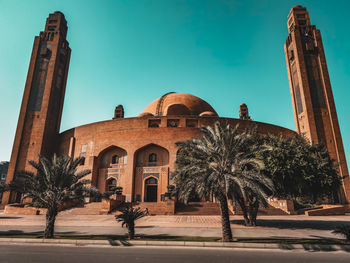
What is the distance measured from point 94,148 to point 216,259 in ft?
79.2

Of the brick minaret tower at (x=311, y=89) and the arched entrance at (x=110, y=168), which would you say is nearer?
the arched entrance at (x=110, y=168)

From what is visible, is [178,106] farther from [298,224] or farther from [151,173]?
[298,224]

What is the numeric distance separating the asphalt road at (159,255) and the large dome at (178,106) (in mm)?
27440

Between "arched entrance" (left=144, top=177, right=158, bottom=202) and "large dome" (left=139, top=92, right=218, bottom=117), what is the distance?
36.9 feet

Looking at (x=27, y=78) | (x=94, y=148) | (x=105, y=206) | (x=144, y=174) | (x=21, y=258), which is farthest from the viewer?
(x=27, y=78)

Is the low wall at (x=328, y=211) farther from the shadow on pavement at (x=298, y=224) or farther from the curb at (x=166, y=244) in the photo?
the curb at (x=166, y=244)

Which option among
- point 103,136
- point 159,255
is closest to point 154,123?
point 103,136

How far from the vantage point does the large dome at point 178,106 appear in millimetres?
34406

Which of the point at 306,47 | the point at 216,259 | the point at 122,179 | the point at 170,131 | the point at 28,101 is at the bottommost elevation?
the point at 216,259

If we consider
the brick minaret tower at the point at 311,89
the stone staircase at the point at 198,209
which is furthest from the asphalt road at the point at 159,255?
the brick minaret tower at the point at 311,89

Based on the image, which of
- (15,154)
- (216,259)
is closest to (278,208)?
(216,259)

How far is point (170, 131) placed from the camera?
1030 inches

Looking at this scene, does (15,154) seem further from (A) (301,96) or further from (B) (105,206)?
(A) (301,96)

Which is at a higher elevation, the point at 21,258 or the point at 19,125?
the point at 19,125
